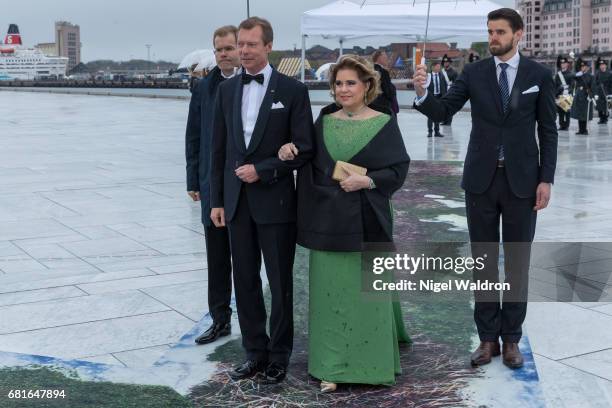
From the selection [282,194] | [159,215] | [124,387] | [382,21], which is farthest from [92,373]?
[382,21]

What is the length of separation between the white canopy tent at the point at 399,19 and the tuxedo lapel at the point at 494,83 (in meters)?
12.0

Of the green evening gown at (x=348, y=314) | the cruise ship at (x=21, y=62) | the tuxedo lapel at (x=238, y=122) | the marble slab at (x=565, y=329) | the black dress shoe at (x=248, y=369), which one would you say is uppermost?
the cruise ship at (x=21, y=62)

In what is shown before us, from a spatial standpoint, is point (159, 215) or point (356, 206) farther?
point (159, 215)

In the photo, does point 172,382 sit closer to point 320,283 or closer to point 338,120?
point 320,283

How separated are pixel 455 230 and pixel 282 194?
4.44m

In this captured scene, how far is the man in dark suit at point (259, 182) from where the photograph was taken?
178 inches

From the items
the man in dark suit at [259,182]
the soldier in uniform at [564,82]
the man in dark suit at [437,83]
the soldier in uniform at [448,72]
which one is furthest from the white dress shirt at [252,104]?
the soldier in uniform at [448,72]

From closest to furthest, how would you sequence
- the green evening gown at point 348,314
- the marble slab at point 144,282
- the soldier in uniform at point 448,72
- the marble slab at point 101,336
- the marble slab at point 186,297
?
the green evening gown at point 348,314 < the marble slab at point 101,336 < the marble slab at point 186,297 < the marble slab at point 144,282 < the soldier in uniform at point 448,72

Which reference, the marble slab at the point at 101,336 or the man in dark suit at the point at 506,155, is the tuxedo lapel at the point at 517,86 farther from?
the marble slab at the point at 101,336

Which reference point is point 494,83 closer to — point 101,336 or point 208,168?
point 208,168

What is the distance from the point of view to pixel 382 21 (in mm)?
17062

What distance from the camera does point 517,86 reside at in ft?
15.5

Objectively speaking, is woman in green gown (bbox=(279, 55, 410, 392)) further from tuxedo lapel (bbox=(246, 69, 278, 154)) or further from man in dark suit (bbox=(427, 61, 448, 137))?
man in dark suit (bbox=(427, 61, 448, 137))

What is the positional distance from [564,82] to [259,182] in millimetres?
17650
